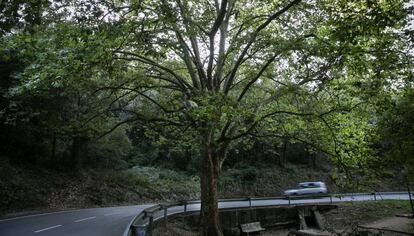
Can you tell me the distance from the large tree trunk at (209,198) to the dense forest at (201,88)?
0.05 m

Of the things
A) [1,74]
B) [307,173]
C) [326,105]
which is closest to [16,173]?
[1,74]

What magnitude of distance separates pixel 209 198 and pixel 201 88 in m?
4.73

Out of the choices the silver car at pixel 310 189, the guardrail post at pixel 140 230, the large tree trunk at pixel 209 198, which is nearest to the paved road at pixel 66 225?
the large tree trunk at pixel 209 198

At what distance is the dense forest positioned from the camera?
7426 millimetres

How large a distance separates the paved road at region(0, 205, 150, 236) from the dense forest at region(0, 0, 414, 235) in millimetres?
3494

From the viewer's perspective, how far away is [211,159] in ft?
46.5

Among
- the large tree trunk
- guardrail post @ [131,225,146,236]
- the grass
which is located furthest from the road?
the grass

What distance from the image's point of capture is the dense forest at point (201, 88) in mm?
7426

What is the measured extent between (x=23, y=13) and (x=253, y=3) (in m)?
12.1

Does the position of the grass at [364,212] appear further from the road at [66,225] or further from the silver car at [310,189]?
the road at [66,225]

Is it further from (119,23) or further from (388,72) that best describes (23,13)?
(388,72)

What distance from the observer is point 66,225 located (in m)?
13.3

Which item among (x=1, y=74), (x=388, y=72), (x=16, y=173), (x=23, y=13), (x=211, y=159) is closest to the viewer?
(x=23, y=13)

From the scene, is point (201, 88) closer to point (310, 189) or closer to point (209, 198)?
point (209, 198)
